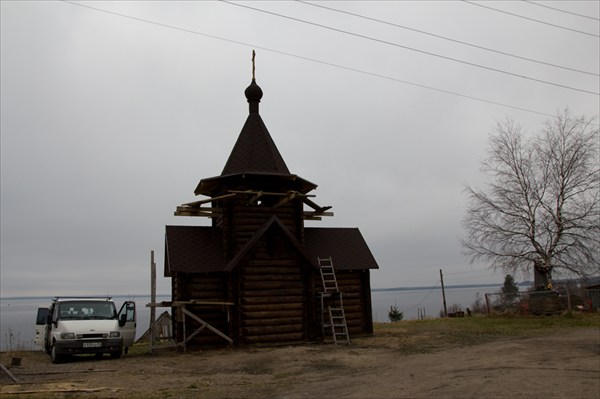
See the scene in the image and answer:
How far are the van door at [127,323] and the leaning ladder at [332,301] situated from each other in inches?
294

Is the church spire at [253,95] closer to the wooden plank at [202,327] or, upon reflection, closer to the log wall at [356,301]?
the log wall at [356,301]

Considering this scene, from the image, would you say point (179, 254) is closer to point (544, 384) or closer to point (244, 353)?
point (244, 353)

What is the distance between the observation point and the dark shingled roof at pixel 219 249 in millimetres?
19547

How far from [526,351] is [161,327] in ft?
57.8

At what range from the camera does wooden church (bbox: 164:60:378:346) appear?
19422 millimetres

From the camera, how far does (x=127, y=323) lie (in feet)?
63.1

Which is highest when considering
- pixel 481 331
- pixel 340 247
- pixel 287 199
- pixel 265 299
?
pixel 287 199

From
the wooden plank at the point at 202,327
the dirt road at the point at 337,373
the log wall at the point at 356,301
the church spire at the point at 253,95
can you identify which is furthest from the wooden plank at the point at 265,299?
the church spire at the point at 253,95

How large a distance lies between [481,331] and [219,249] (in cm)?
1199

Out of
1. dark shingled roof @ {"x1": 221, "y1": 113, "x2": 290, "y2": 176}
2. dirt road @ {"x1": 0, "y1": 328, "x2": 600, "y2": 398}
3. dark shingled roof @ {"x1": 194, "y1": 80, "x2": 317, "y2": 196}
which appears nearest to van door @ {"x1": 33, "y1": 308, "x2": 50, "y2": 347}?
dirt road @ {"x1": 0, "y1": 328, "x2": 600, "y2": 398}

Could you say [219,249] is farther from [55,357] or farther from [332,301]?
[55,357]

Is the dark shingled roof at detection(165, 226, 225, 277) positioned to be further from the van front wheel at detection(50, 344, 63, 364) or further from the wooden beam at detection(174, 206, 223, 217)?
the van front wheel at detection(50, 344, 63, 364)

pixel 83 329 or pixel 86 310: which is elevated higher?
pixel 86 310

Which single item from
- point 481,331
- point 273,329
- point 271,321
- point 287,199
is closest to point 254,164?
point 287,199
